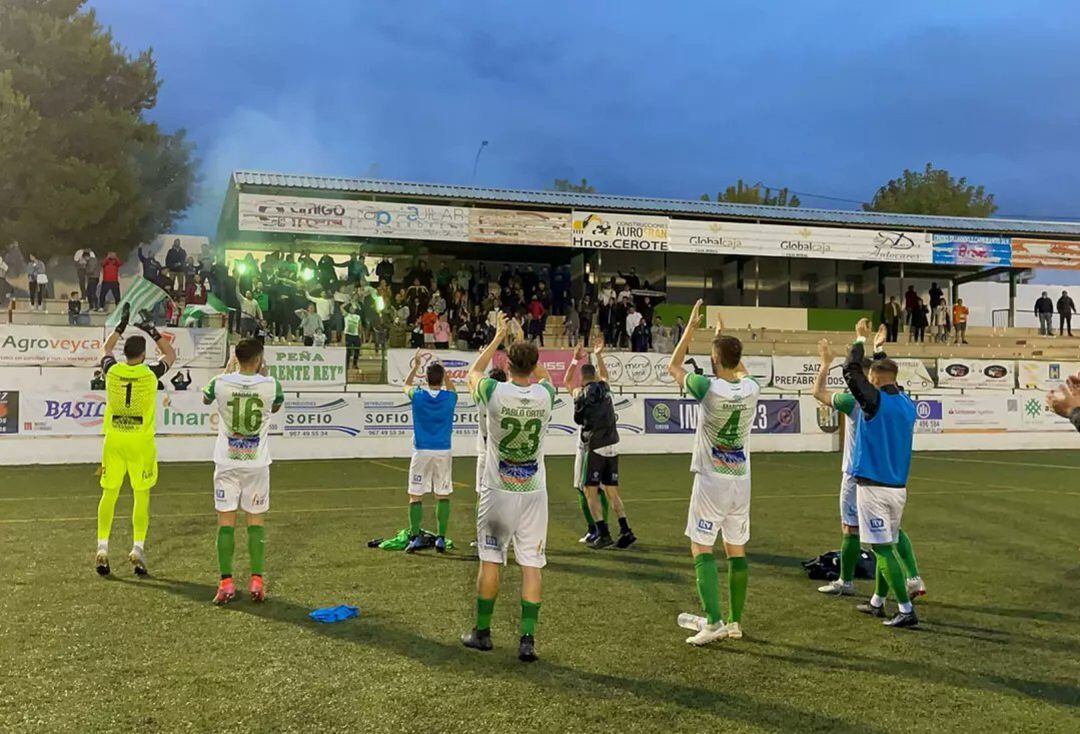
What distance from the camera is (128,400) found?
7484 mm

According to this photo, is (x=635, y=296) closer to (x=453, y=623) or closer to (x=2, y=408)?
(x=2, y=408)

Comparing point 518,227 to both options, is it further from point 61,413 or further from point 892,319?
point 892,319

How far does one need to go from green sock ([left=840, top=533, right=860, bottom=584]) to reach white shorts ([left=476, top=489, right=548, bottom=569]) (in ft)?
10.7

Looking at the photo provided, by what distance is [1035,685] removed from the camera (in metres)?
4.81

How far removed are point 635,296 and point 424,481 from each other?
22970 millimetres

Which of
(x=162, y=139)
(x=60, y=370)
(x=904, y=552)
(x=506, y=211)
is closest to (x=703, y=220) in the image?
(x=506, y=211)

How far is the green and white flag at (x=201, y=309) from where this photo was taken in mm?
20719

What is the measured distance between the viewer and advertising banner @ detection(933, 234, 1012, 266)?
3019 cm

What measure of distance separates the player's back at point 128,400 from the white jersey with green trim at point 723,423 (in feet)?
17.4

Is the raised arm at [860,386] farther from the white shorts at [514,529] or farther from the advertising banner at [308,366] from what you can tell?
the advertising banner at [308,366]

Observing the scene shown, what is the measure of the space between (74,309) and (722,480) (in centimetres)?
2176

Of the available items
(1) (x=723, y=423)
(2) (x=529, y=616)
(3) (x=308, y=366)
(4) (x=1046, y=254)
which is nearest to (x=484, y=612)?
(2) (x=529, y=616)

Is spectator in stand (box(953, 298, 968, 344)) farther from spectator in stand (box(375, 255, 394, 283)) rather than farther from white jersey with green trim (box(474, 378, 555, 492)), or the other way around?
white jersey with green trim (box(474, 378, 555, 492))

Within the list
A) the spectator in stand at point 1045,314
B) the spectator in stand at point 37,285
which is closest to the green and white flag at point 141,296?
the spectator in stand at point 37,285
